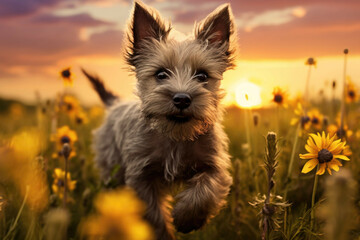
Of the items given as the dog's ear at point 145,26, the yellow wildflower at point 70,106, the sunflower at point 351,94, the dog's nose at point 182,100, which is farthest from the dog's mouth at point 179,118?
the sunflower at point 351,94

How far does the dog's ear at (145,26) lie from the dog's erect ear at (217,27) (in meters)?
0.36

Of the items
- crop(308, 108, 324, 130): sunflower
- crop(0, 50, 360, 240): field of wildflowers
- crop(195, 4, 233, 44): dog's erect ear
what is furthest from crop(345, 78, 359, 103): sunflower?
crop(195, 4, 233, 44): dog's erect ear

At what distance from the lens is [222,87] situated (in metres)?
3.74

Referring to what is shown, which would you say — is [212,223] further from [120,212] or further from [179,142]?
[120,212]

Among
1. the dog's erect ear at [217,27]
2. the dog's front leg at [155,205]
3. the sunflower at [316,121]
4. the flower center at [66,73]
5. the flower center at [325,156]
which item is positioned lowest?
the dog's front leg at [155,205]

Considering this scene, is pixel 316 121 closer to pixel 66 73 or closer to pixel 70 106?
pixel 66 73

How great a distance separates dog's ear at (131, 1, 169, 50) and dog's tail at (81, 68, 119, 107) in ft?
7.17

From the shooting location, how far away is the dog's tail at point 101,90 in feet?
19.3

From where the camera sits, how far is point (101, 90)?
5965mm

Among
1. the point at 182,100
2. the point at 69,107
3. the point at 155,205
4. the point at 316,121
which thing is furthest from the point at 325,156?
the point at 69,107

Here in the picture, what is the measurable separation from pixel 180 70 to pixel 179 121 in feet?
1.62

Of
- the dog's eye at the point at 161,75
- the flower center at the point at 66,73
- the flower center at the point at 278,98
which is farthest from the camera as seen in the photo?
the flower center at the point at 66,73

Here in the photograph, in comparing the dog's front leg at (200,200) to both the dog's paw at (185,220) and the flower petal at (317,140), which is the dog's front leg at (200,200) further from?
the flower petal at (317,140)

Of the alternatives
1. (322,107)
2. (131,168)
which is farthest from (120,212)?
(322,107)
